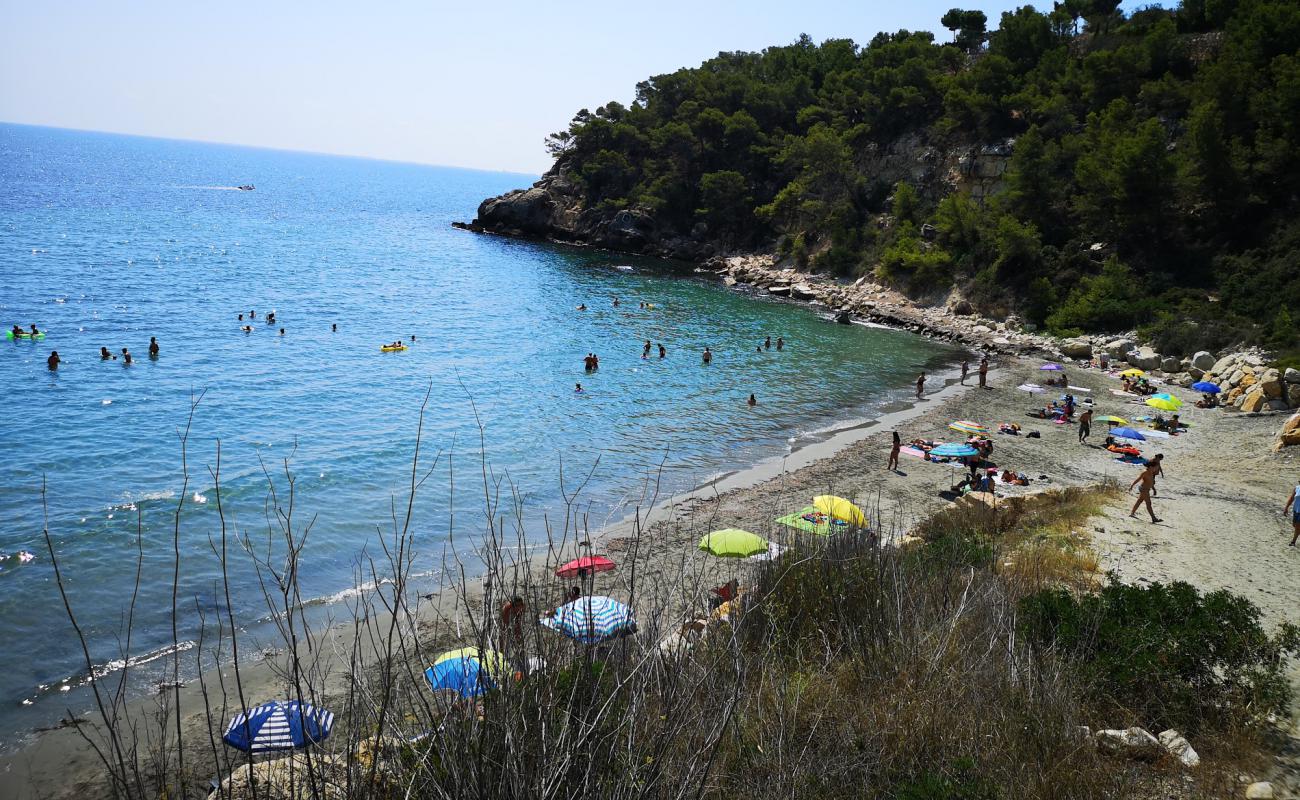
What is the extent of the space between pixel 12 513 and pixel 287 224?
8529cm

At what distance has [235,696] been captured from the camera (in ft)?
35.7

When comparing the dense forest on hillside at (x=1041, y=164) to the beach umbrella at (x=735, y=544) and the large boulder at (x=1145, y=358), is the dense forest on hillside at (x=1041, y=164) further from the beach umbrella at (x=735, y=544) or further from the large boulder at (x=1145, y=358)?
the beach umbrella at (x=735, y=544)

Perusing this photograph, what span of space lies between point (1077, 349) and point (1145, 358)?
335 centimetres

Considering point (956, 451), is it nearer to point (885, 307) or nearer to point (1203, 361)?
point (1203, 361)

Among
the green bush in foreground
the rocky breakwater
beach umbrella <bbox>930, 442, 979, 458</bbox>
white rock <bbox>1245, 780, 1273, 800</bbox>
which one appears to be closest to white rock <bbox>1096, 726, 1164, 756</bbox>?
the green bush in foreground

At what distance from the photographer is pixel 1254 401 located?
2689 centimetres

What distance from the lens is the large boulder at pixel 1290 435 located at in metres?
21.5

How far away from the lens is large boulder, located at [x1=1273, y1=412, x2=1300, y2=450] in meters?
21.5

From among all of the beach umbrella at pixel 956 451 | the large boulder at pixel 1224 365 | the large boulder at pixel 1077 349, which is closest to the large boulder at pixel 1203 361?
the large boulder at pixel 1224 365

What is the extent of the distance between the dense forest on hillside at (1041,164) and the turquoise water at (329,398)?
10766 millimetres

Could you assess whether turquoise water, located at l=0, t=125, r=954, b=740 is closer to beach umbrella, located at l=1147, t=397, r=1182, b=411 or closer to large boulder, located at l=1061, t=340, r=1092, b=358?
large boulder, located at l=1061, t=340, r=1092, b=358

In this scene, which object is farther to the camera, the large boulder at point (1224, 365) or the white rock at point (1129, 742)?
the large boulder at point (1224, 365)

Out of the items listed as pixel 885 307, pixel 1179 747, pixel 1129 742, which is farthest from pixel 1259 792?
pixel 885 307

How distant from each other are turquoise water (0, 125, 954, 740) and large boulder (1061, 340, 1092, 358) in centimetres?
656
